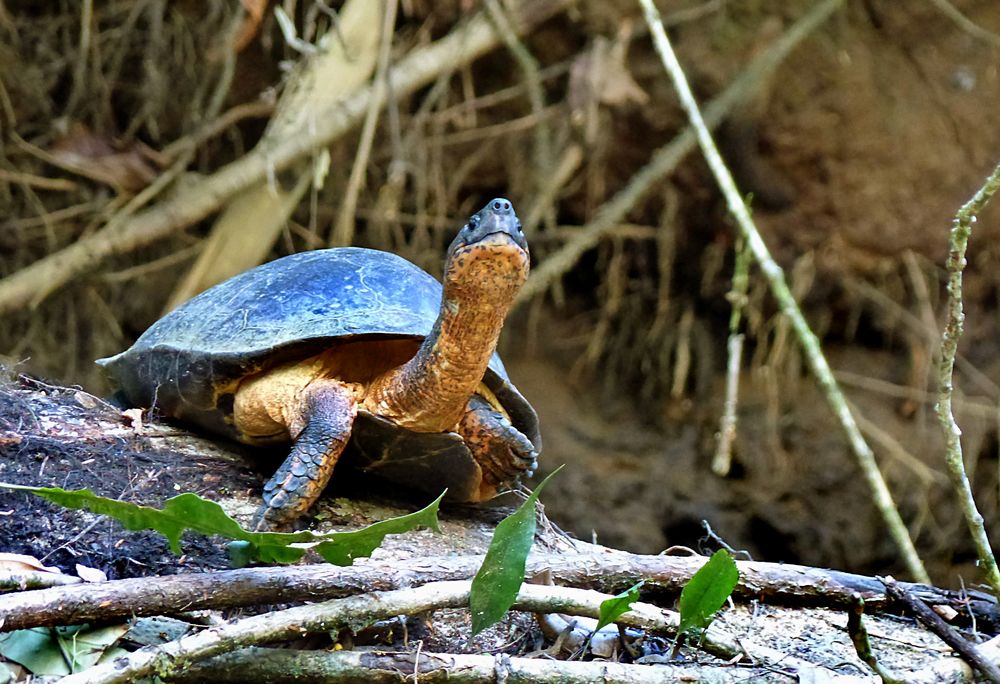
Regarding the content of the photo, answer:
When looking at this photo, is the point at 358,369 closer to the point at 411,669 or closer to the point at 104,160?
the point at 411,669

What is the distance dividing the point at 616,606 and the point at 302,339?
3.11 feet

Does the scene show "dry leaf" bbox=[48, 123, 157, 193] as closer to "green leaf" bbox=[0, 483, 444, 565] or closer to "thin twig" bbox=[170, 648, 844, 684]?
"green leaf" bbox=[0, 483, 444, 565]

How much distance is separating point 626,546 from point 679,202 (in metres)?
1.71

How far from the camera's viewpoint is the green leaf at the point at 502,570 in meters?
1.49

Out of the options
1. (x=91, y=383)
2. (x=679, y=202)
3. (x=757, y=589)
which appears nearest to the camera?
(x=757, y=589)

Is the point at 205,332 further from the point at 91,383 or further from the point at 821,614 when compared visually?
the point at 91,383

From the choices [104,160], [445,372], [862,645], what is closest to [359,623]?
[445,372]

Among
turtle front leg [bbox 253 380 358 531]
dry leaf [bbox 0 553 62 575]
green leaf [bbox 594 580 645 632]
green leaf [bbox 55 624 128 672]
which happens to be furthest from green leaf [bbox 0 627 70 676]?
green leaf [bbox 594 580 645 632]

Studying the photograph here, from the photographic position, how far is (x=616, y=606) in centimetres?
159

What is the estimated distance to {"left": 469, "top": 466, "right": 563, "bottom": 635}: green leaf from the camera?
58.7 inches

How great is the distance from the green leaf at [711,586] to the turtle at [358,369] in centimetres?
66

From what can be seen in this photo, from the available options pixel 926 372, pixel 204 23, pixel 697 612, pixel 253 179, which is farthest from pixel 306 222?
pixel 697 612

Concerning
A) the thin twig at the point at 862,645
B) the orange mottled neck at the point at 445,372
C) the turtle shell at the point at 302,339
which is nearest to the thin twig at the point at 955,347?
the thin twig at the point at 862,645

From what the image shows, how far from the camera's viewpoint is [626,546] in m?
4.94
